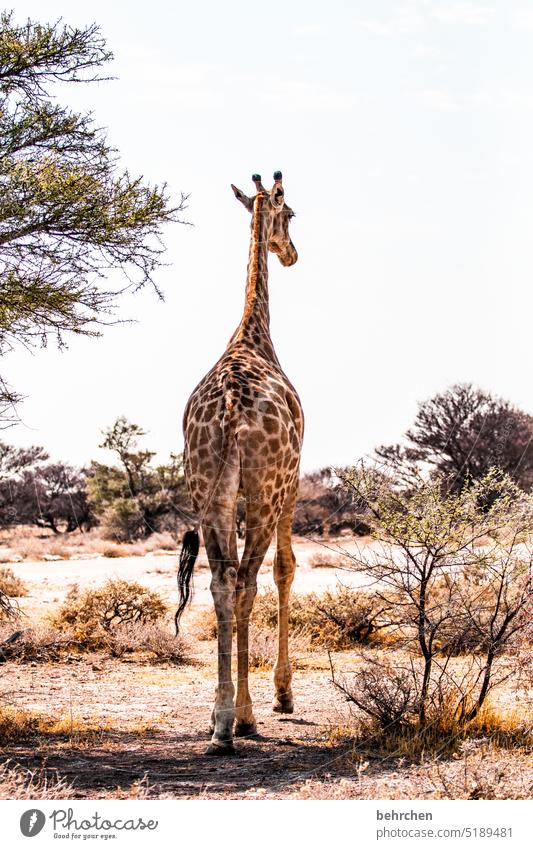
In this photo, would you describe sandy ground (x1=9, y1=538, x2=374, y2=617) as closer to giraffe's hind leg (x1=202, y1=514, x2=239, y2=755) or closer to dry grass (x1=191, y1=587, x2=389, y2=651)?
dry grass (x1=191, y1=587, x2=389, y2=651)

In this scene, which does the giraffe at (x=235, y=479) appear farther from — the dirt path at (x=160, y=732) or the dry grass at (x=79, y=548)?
the dry grass at (x=79, y=548)

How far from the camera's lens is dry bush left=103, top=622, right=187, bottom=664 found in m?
11.3

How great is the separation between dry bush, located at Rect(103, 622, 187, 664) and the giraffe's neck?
3958mm

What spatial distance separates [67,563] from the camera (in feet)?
79.2

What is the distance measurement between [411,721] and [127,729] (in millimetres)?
2259

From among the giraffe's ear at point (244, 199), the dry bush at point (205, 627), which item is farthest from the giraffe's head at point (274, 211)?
the dry bush at point (205, 627)

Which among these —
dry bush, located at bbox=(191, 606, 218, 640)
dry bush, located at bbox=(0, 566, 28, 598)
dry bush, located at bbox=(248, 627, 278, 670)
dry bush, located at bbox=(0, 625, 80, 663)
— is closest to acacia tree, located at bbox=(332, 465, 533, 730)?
dry bush, located at bbox=(248, 627, 278, 670)

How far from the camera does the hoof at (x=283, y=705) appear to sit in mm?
8445

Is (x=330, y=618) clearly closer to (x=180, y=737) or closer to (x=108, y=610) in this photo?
(x=108, y=610)

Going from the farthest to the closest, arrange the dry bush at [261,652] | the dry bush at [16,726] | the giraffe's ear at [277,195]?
1. the dry bush at [261,652]
2. the giraffe's ear at [277,195]
3. the dry bush at [16,726]

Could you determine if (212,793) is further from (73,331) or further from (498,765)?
(73,331)

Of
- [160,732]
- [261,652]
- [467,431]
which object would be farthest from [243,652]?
[467,431]

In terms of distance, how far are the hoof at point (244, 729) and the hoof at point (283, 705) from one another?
1.00 m
